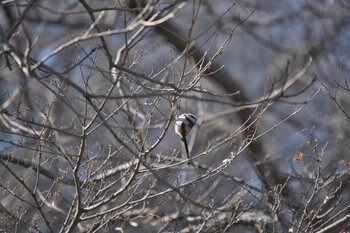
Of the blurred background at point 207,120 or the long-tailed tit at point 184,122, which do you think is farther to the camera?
the blurred background at point 207,120

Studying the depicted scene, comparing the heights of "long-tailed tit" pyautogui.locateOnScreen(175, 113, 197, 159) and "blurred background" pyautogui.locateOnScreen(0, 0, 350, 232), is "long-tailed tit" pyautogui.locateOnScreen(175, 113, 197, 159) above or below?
below

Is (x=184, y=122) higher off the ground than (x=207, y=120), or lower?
lower

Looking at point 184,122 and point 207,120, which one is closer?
point 184,122

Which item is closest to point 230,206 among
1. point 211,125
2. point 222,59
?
point 211,125

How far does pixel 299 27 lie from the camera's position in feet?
35.9

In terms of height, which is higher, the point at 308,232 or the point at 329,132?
the point at 329,132

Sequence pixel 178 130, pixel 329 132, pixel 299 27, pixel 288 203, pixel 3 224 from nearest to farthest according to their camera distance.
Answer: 1. pixel 3 224
2. pixel 178 130
3. pixel 288 203
4. pixel 329 132
5. pixel 299 27

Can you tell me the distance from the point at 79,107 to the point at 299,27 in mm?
3634

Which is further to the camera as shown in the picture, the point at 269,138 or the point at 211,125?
the point at 269,138

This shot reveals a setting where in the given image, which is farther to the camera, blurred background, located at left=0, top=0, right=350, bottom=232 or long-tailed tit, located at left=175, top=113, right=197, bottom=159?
blurred background, located at left=0, top=0, right=350, bottom=232

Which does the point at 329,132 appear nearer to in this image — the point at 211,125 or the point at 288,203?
the point at 211,125

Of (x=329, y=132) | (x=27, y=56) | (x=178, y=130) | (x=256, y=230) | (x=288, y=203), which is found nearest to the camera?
(x=27, y=56)

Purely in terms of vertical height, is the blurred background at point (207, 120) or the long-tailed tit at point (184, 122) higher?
the blurred background at point (207, 120)

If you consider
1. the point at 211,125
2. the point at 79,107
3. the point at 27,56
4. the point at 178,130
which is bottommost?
the point at 27,56
